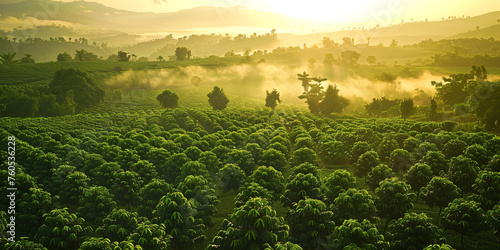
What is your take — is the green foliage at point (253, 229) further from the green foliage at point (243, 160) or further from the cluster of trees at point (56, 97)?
the cluster of trees at point (56, 97)

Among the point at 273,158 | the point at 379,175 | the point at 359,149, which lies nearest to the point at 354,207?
the point at 379,175

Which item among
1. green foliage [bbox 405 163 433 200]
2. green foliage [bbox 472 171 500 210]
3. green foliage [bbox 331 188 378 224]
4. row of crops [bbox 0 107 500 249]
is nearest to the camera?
row of crops [bbox 0 107 500 249]

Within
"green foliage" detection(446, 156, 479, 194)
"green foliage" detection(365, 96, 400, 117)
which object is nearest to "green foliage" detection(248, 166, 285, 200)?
"green foliage" detection(446, 156, 479, 194)

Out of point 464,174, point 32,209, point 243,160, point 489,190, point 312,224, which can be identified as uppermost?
point 464,174

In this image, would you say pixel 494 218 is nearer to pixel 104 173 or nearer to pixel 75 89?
pixel 104 173

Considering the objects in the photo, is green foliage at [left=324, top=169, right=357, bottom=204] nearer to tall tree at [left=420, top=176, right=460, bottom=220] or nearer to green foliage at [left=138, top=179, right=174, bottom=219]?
tall tree at [left=420, top=176, right=460, bottom=220]

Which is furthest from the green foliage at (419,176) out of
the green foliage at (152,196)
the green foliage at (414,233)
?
the green foliage at (152,196)

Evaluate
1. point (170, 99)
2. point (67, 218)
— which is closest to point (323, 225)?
point (67, 218)
